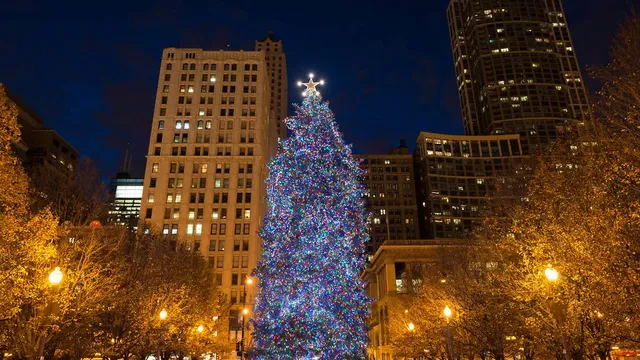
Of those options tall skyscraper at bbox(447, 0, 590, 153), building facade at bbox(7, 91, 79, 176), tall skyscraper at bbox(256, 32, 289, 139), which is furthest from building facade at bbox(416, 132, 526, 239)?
building facade at bbox(7, 91, 79, 176)

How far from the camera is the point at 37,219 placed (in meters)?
18.0

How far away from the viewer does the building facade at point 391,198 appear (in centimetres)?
15050

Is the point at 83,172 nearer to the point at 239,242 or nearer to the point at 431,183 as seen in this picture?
the point at 239,242

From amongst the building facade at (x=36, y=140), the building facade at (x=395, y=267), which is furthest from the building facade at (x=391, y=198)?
the building facade at (x=36, y=140)

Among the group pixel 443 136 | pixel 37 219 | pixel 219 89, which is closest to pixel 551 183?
pixel 37 219

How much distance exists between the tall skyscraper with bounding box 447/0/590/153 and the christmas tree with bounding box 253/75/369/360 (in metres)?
145

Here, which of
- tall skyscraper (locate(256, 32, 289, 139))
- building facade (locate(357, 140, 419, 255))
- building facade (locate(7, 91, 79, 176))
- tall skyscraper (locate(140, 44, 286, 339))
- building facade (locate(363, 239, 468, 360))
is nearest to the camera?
building facade (locate(363, 239, 468, 360))

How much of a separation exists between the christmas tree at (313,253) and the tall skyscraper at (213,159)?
188 feet

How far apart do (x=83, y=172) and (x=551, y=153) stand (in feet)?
92.0

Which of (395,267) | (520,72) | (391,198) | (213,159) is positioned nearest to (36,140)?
(213,159)

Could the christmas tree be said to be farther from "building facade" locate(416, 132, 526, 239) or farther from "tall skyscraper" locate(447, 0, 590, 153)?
"tall skyscraper" locate(447, 0, 590, 153)

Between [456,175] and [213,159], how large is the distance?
305 ft

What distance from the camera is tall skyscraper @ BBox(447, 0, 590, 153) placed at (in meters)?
160

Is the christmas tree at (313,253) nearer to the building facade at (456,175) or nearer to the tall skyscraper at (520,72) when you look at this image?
the building facade at (456,175)
